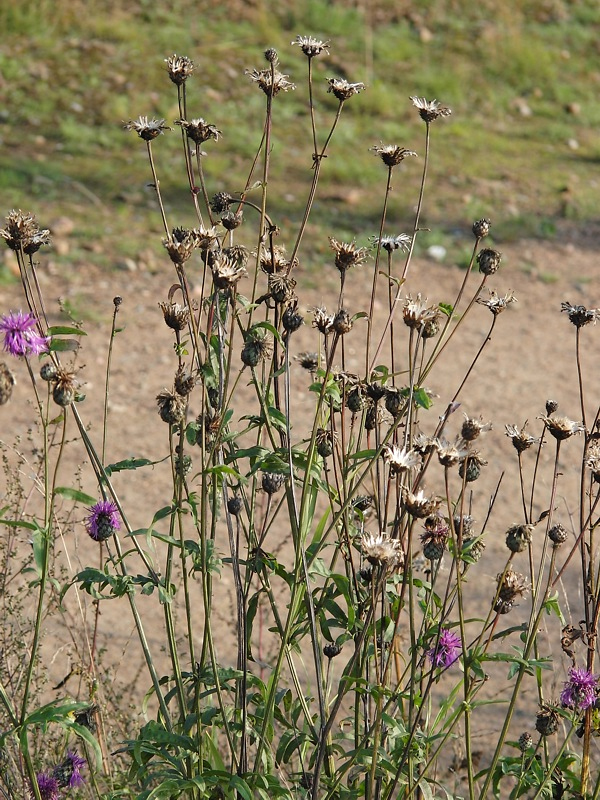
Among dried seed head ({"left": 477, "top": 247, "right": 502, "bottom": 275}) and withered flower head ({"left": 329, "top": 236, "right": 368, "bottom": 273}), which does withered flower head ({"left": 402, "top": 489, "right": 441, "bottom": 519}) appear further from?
dried seed head ({"left": 477, "top": 247, "right": 502, "bottom": 275})

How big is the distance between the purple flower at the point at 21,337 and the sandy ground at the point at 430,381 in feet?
5.01

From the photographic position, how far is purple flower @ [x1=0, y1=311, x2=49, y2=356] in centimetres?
153

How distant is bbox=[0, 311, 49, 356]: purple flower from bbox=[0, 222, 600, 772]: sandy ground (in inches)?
60.1

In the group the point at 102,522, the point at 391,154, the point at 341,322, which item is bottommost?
the point at 102,522

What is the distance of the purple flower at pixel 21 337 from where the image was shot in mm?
1527

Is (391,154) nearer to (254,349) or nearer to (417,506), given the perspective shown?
(254,349)

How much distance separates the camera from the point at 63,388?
1494 millimetres

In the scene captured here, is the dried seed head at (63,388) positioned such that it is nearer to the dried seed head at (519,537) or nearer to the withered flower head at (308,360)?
the withered flower head at (308,360)

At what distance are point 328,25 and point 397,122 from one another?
5.28 feet

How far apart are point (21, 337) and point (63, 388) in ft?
0.37

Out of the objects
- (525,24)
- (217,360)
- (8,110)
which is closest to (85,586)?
(217,360)

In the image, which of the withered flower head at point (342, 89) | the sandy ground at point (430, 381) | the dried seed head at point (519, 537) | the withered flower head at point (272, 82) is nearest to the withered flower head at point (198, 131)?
the withered flower head at point (272, 82)

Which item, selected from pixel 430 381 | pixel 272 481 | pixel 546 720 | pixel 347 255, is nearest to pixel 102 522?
pixel 272 481

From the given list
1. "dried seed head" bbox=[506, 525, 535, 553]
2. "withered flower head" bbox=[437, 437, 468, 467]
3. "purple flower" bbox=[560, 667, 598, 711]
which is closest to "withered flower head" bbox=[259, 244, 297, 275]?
A: "withered flower head" bbox=[437, 437, 468, 467]
